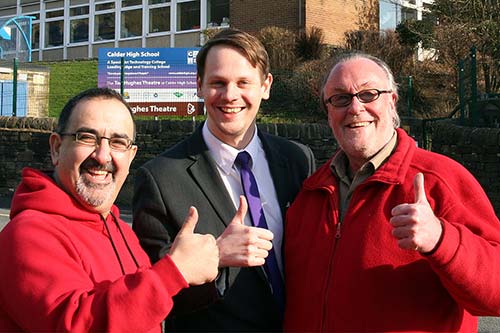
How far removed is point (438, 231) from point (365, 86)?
2.58 ft

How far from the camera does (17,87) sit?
17.8 metres

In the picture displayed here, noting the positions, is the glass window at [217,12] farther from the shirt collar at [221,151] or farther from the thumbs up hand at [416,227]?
the thumbs up hand at [416,227]

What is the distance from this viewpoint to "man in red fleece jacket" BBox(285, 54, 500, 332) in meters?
2.22

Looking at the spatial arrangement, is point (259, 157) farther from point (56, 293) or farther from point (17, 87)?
point (17, 87)

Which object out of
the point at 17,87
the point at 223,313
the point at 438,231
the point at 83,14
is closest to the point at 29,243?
the point at 223,313

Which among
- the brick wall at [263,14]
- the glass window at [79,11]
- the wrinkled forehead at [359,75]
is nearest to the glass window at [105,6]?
the glass window at [79,11]

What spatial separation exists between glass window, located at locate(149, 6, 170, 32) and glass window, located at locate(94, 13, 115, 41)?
105 inches

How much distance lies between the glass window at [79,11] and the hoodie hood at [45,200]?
33.5 meters

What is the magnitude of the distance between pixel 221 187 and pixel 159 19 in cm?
2914

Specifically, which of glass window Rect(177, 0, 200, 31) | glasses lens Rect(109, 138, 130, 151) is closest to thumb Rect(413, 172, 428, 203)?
glasses lens Rect(109, 138, 130, 151)

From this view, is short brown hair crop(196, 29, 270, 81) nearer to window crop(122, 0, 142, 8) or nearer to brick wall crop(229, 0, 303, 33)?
brick wall crop(229, 0, 303, 33)

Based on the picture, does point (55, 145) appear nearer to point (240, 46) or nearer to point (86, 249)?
point (86, 249)

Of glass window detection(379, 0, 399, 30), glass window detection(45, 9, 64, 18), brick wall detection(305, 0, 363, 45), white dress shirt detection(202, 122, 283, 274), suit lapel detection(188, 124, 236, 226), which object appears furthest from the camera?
glass window detection(45, 9, 64, 18)

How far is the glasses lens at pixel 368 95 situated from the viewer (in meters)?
2.69
